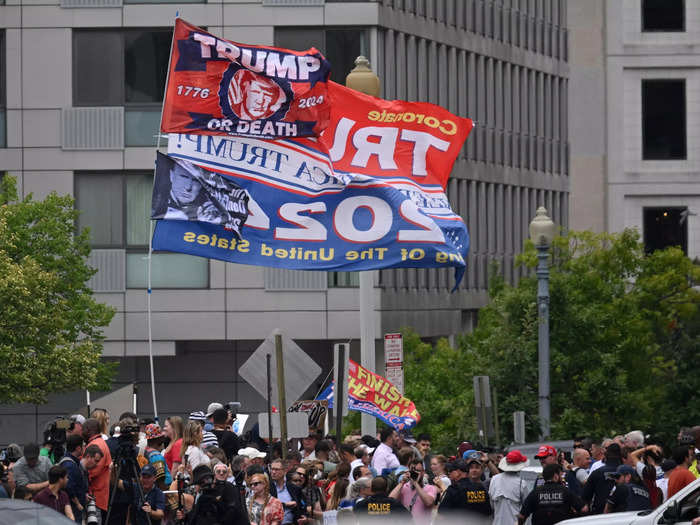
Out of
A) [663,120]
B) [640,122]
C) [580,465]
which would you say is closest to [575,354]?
[580,465]

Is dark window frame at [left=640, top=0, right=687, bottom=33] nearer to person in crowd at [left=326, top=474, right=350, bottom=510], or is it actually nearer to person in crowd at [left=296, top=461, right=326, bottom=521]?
person in crowd at [left=326, top=474, right=350, bottom=510]

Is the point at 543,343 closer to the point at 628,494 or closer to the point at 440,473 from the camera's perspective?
the point at 440,473

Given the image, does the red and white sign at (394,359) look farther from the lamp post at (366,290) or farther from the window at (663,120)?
the window at (663,120)

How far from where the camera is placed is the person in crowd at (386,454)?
2184 centimetres

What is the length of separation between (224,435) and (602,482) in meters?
4.43

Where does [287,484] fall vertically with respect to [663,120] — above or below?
below

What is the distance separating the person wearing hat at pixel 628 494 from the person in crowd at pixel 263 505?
3.70 meters

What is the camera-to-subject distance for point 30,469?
60.8 ft

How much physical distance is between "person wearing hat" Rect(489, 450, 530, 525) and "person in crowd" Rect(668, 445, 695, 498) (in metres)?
1.60

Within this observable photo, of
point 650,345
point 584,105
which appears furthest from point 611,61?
point 650,345

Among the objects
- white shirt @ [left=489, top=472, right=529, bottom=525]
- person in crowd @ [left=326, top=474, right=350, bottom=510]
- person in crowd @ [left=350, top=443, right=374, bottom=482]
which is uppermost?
person in crowd @ [left=350, top=443, right=374, bottom=482]

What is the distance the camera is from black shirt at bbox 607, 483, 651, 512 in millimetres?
18812

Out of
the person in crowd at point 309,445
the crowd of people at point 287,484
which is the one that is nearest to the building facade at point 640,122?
the person in crowd at point 309,445

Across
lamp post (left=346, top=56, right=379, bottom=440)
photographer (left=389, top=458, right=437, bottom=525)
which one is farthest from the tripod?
lamp post (left=346, top=56, right=379, bottom=440)
